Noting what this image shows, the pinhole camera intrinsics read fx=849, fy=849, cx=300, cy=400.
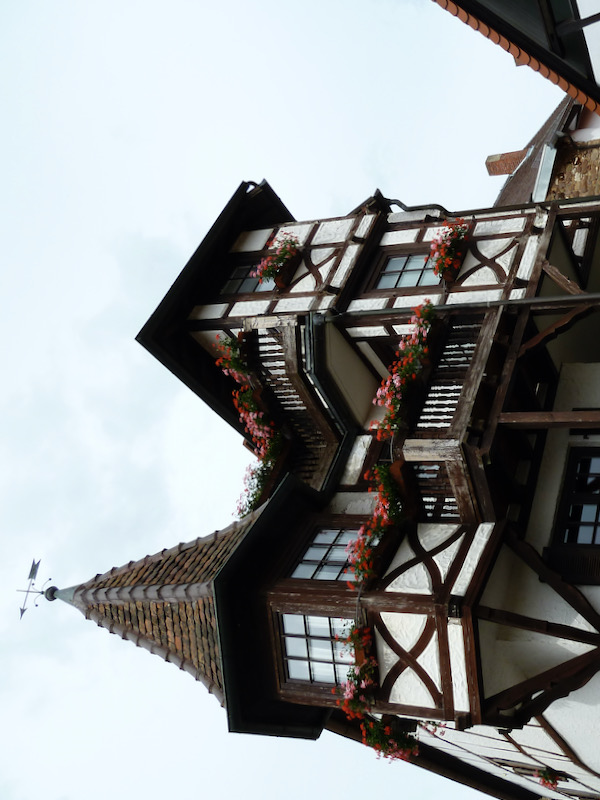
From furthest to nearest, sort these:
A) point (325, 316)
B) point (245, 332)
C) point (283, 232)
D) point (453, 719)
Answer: point (283, 232), point (245, 332), point (325, 316), point (453, 719)

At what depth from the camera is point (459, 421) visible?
36.2 ft

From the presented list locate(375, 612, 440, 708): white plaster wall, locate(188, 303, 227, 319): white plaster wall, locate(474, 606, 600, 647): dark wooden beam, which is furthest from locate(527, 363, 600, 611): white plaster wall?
locate(188, 303, 227, 319): white plaster wall

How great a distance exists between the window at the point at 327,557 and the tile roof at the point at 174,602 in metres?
0.95

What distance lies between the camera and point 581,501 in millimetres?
11570

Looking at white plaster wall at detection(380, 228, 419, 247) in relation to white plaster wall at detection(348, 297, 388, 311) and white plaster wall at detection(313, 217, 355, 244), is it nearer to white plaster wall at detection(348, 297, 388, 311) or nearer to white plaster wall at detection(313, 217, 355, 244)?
white plaster wall at detection(313, 217, 355, 244)

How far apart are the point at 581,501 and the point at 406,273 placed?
180 inches

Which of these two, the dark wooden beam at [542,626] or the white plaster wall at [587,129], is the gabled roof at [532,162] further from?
the dark wooden beam at [542,626]

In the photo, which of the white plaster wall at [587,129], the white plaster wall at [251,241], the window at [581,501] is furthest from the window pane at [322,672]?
the white plaster wall at [587,129]

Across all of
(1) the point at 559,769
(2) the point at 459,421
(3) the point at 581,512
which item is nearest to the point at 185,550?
(2) the point at 459,421

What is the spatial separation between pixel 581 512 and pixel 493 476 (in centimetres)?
140

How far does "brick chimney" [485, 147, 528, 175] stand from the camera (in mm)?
22938

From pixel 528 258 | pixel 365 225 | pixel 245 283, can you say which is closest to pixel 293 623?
pixel 245 283

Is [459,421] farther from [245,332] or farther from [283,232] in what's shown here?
[283,232]

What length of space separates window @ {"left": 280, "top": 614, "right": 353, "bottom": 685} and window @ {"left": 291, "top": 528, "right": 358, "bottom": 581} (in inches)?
24.1
